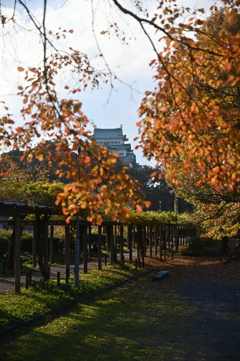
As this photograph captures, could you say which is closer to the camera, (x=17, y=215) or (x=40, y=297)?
(x=40, y=297)

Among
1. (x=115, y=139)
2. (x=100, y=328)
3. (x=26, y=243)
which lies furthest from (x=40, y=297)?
(x=115, y=139)

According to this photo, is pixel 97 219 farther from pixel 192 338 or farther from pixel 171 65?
pixel 192 338

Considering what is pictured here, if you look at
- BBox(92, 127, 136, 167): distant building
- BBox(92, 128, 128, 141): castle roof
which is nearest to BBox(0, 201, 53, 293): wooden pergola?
BBox(92, 127, 136, 167): distant building

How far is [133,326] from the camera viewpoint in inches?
436

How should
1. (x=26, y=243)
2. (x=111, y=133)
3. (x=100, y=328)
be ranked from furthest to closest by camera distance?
(x=111, y=133), (x=26, y=243), (x=100, y=328)

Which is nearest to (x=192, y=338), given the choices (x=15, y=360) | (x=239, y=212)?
(x=15, y=360)

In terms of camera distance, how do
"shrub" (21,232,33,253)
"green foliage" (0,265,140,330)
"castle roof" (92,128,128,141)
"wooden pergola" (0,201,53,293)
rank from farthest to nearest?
"castle roof" (92,128,128,141) → "shrub" (21,232,33,253) → "wooden pergola" (0,201,53,293) → "green foliage" (0,265,140,330)

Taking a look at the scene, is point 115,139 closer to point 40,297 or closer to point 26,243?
point 26,243

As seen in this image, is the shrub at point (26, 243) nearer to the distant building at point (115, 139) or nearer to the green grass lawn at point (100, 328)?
the green grass lawn at point (100, 328)

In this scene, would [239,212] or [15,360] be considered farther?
[239,212]

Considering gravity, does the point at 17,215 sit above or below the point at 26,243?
above

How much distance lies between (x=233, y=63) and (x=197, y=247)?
123 feet

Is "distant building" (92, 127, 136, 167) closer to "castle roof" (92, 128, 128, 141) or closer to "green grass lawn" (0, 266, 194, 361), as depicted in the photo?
"castle roof" (92, 128, 128, 141)

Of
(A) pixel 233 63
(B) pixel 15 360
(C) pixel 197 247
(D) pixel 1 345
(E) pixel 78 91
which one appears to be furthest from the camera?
(C) pixel 197 247
